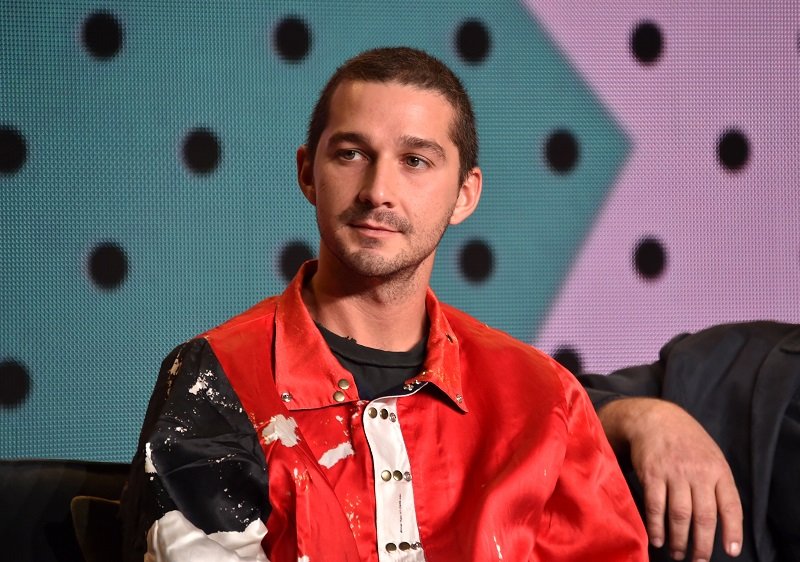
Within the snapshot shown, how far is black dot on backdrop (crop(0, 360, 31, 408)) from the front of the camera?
183 cm

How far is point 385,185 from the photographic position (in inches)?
49.0

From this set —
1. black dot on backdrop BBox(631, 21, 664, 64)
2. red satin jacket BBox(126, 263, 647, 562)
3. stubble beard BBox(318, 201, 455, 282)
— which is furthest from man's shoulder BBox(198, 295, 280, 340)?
black dot on backdrop BBox(631, 21, 664, 64)

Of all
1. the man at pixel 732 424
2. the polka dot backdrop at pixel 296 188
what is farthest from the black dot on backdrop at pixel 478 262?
the man at pixel 732 424

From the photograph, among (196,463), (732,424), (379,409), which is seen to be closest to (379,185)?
(379,409)

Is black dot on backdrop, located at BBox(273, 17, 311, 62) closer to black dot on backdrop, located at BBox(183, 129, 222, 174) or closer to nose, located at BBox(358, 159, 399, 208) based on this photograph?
black dot on backdrop, located at BBox(183, 129, 222, 174)

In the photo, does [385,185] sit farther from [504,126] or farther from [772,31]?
[772,31]

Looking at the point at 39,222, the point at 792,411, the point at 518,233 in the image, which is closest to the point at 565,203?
the point at 518,233

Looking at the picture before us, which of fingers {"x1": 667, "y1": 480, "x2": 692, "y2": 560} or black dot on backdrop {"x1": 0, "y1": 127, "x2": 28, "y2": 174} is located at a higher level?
black dot on backdrop {"x1": 0, "y1": 127, "x2": 28, "y2": 174}

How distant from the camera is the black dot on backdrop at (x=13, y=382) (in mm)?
1826

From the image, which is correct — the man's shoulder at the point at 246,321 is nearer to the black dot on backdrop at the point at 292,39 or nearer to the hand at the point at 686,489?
the hand at the point at 686,489

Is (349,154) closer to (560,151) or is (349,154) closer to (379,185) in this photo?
(379,185)

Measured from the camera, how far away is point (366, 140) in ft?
4.18

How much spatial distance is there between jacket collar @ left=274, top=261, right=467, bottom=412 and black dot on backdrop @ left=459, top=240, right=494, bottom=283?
0.70m

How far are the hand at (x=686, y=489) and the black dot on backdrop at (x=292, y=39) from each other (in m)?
1.01
